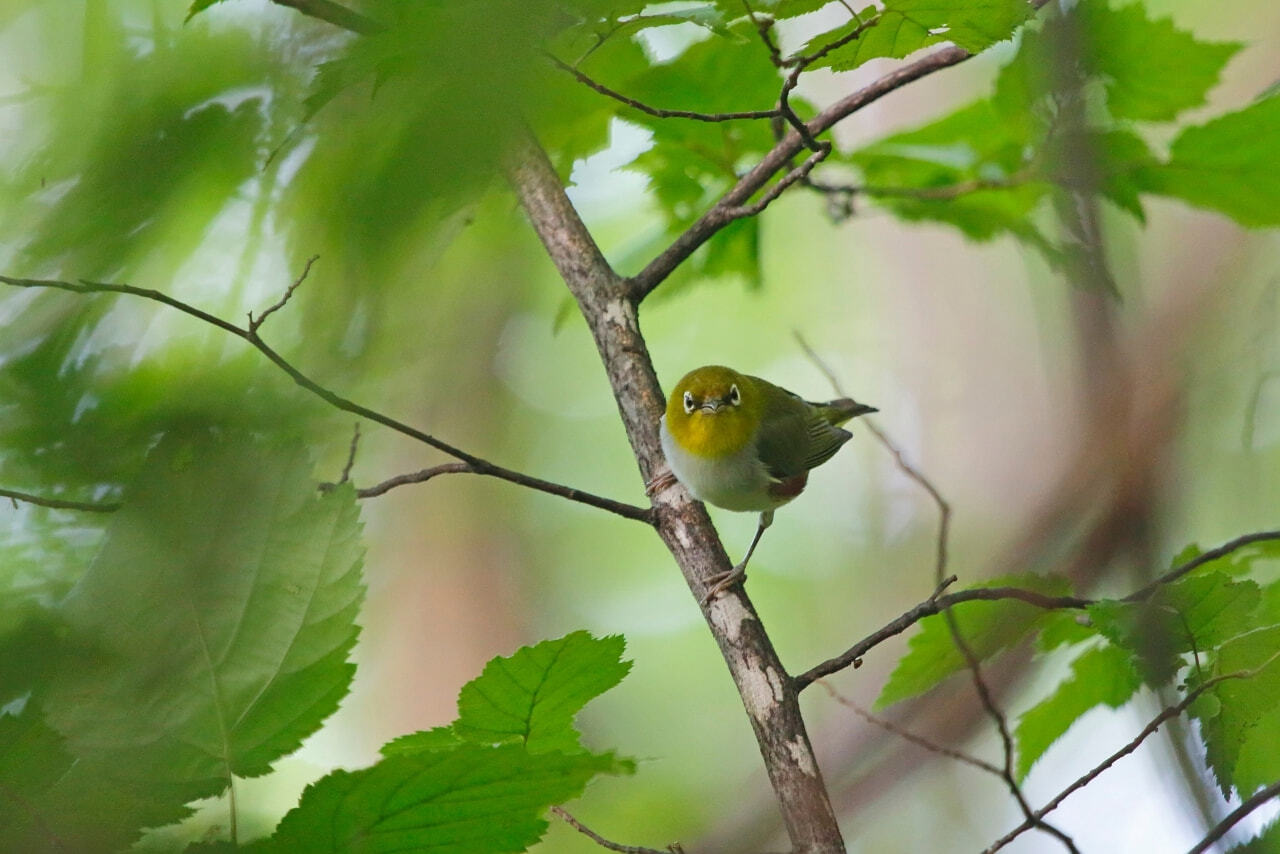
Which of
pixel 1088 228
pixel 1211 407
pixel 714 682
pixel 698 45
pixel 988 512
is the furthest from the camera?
pixel 714 682

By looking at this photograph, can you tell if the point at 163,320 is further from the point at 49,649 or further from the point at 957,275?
the point at 957,275

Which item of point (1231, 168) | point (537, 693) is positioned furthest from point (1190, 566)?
point (1231, 168)

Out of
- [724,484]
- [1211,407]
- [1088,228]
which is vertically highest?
[724,484]

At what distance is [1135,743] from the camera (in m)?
1.27

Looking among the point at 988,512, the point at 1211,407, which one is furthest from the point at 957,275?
the point at 1211,407

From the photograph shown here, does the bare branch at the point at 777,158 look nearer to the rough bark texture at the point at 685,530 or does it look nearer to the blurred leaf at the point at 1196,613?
the rough bark texture at the point at 685,530

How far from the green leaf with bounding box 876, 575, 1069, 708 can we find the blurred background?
0.73 feet

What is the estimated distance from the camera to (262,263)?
0.48 m

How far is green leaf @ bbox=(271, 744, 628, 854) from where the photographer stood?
729mm

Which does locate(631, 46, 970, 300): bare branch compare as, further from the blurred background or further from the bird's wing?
the bird's wing

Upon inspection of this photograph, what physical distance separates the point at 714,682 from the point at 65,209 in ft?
29.7

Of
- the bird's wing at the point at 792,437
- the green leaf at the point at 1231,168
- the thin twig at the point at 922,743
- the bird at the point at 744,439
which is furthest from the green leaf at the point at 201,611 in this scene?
the bird's wing at the point at 792,437

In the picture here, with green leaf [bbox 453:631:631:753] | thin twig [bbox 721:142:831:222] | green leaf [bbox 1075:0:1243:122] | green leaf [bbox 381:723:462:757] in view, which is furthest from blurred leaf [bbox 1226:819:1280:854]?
green leaf [bbox 1075:0:1243:122]

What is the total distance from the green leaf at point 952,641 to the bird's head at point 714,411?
110 centimetres
